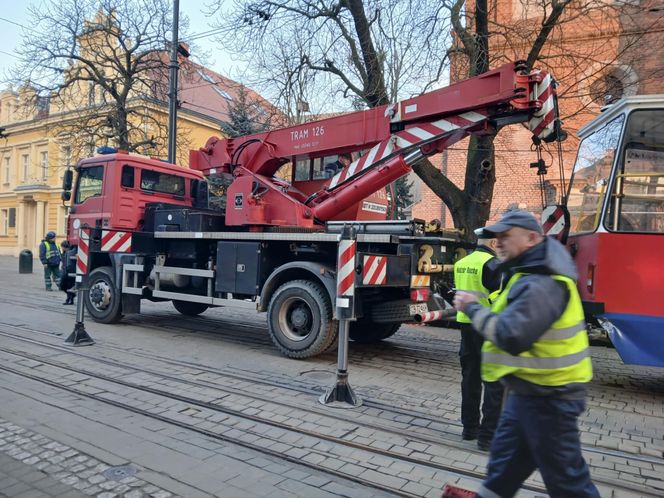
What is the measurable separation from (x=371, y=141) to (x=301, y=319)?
283cm

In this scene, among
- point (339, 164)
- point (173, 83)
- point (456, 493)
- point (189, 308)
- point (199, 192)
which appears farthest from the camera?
point (173, 83)

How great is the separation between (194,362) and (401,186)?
51.5 ft

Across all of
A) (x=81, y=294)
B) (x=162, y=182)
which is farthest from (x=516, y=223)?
(x=162, y=182)

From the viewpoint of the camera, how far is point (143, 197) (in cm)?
993

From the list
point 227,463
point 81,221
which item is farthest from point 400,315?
point 81,221

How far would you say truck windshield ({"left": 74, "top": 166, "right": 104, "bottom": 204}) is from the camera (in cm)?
979

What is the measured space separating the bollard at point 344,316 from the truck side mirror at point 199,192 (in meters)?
6.32

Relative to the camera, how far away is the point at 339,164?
832 centimetres

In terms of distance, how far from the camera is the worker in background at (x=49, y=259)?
15195 millimetres

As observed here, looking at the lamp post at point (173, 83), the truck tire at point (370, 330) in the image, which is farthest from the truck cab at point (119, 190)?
the truck tire at point (370, 330)

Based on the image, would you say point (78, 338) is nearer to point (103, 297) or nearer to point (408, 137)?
point (103, 297)

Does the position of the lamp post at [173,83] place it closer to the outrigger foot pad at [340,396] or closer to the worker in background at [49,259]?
the worker in background at [49,259]

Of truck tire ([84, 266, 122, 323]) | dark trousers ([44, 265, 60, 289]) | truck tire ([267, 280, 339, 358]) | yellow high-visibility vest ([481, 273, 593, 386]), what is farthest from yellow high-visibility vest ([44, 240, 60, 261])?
yellow high-visibility vest ([481, 273, 593, 386])

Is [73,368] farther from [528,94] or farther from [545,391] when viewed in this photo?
[528,94]
